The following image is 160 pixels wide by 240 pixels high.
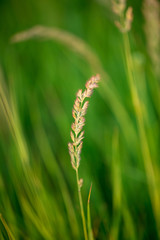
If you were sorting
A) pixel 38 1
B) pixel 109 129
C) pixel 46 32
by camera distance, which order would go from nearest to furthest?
pixel 46 32, pixel 109 129, pixel 38 1

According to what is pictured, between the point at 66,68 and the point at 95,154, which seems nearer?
the point at 95,154

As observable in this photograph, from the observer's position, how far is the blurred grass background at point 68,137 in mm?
725

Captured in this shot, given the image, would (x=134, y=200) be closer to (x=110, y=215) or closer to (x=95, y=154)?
(x=110, y=215)

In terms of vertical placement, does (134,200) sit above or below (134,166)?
below

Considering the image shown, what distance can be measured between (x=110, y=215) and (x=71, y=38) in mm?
640

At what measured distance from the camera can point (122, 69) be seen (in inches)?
60.3

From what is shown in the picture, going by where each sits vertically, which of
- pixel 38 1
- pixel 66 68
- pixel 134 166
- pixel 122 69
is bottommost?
pixel 134 166

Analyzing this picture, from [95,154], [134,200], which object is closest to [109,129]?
[95,154]

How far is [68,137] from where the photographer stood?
1.14m

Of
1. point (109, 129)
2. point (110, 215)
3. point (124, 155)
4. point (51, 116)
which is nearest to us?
point (110, 215)

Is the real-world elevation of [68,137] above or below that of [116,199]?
above

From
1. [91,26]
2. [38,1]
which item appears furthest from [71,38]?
[38,1]

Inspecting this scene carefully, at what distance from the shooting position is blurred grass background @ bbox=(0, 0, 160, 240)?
2.38 feet

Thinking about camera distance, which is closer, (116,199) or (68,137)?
(116,199)
